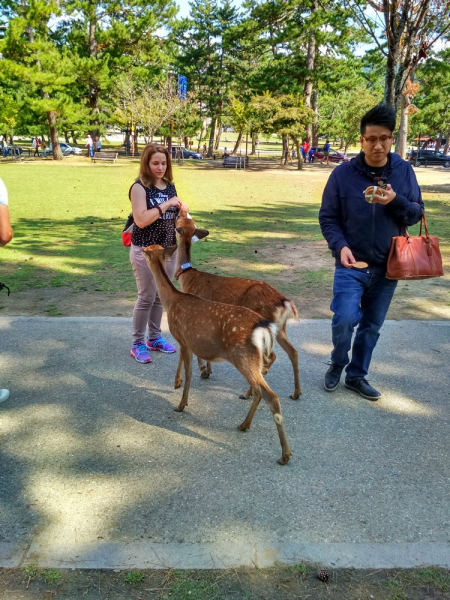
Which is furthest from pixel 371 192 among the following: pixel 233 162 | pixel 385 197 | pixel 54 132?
pixel 54 132

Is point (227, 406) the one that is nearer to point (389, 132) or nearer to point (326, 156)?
point (389, 132)

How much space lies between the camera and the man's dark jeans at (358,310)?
13.0 ft

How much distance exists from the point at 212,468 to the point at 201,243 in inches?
300

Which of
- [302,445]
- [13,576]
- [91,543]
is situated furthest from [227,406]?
[13,576]

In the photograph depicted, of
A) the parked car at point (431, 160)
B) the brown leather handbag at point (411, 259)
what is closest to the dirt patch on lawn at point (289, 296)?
the brown leather handbag at point (411, 259)

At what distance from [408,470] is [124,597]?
1.86 metres

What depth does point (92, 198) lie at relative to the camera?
17766mm

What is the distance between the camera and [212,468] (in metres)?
3.28

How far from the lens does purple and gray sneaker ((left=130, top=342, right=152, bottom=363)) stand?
15.8 ft

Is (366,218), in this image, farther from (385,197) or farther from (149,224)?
(149,224)

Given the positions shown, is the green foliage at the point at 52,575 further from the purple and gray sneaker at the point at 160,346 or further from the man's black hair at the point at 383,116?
the man's black hair at the point at 383,116

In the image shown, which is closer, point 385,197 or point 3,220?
point 3,220

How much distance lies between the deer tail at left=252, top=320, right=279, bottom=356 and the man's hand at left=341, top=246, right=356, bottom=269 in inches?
28.7

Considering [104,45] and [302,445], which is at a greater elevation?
[104,45]
